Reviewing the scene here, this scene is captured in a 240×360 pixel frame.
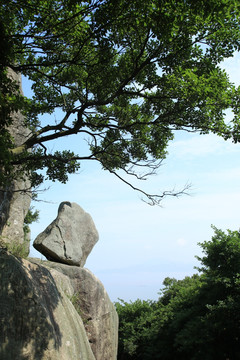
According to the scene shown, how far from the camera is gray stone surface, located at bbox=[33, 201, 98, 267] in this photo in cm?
1505

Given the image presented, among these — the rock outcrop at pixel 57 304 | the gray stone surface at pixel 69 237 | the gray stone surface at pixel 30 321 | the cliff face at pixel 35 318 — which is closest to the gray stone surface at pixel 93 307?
the rock outcrop at pixel 57 304

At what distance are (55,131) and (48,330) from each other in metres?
6.75

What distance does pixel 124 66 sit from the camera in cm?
1182

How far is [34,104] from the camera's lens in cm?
1433

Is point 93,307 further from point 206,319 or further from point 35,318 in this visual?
point 35,318

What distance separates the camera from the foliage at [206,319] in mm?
12727

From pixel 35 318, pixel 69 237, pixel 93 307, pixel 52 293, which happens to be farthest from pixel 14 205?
pixel 35 318

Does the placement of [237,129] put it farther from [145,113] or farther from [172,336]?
[172,336]

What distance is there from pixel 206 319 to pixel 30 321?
7.40m

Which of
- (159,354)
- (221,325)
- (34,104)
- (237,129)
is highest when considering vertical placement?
(34,104)

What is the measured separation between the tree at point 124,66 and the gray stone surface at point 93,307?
408 cm

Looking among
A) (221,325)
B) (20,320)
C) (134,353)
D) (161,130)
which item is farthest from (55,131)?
(134,353)

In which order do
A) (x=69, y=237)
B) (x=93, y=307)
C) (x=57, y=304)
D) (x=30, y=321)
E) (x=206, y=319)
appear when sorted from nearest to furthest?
(x=30, y=321)
(x=57, y=304)
(x=206, y=319)
(x=93, y=307)
(x=69, y=237)

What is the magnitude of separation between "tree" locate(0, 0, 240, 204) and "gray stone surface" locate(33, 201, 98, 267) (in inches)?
102
